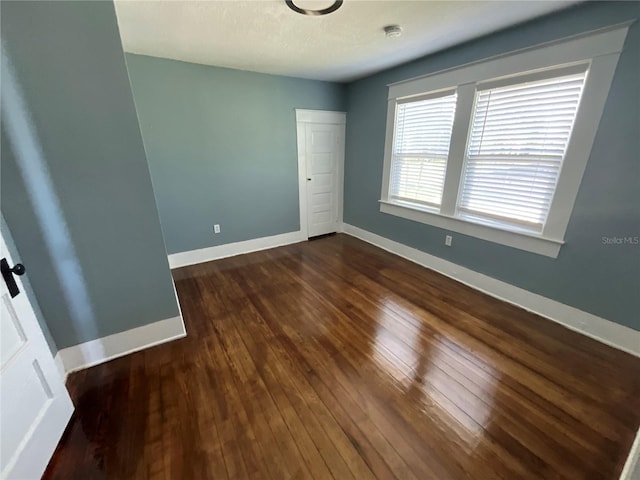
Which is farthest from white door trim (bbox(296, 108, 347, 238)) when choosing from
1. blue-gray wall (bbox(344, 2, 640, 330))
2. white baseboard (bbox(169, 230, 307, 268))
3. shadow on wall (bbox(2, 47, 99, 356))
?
shadow on wall (bbox(2, 47, 99, 356))

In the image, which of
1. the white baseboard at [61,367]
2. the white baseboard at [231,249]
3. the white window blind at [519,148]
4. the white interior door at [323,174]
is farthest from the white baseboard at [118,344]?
the white window blind at [519,148]

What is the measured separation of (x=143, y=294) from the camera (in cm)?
193

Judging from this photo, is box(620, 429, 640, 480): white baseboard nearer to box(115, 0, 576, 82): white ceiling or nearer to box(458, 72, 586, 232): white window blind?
box(458, 72, 586, 232): white window blind

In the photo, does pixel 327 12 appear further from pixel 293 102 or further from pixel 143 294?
pixel 143 294

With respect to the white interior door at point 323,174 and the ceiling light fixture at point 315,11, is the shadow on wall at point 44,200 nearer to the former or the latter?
the ceiling light fixture at point 315,11

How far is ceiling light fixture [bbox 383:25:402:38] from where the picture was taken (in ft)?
6.88

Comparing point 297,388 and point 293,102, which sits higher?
point 293,102

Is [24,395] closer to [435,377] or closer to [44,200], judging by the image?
[44,200]

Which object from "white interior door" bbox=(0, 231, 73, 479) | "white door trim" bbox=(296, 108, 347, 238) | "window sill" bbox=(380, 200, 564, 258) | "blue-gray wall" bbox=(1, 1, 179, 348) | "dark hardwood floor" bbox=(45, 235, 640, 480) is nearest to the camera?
"white interior door" bbox=(0, 231, 73, 479)

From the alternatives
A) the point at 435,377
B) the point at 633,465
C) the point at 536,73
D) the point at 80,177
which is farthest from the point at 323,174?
the point at 633,465

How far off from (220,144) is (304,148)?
48.7 inches

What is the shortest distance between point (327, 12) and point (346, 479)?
2779 millimetres

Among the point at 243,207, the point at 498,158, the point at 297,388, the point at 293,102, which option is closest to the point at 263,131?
the point at 293,102

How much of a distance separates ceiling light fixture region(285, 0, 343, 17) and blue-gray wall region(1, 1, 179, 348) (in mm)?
1070
